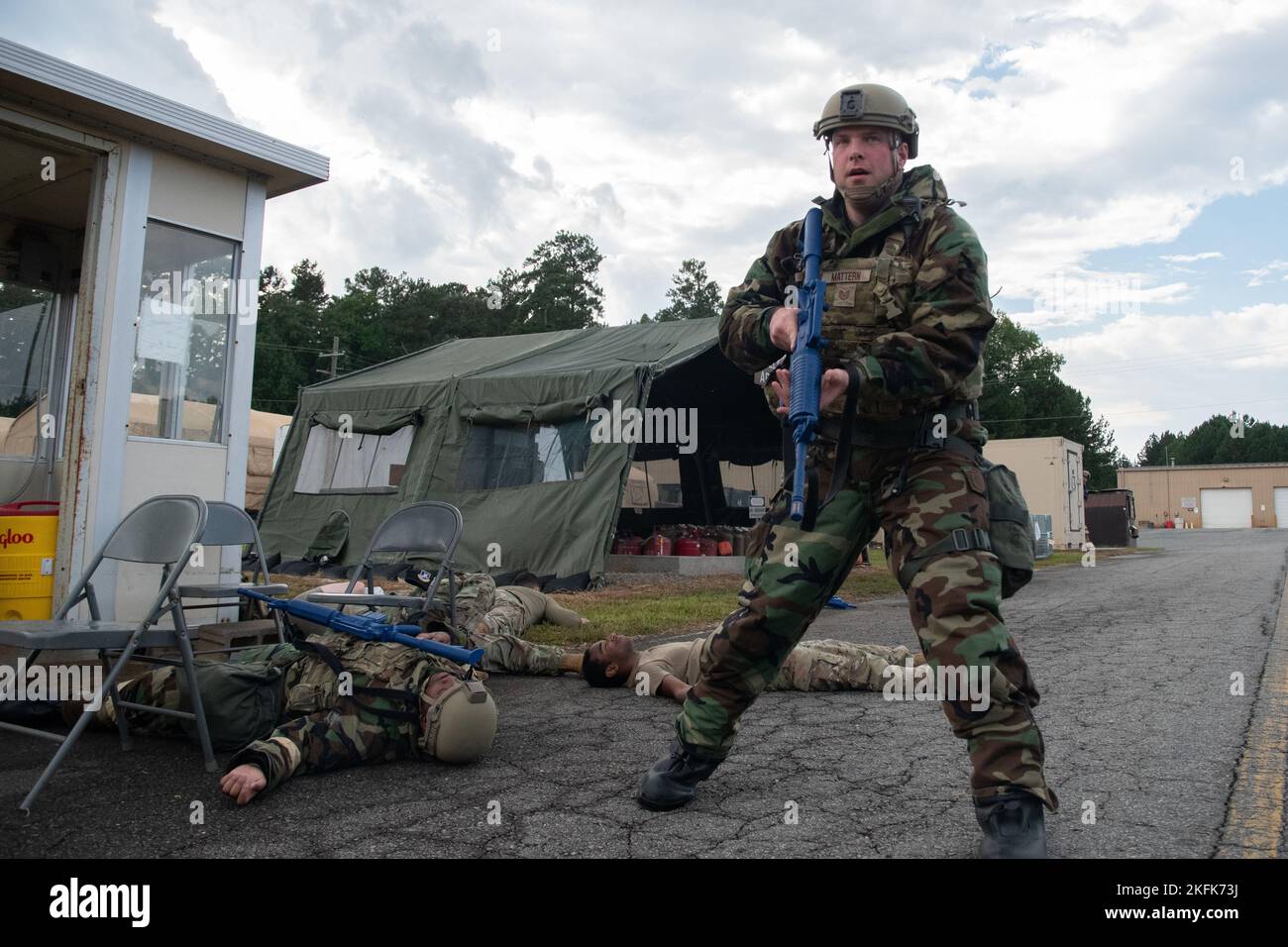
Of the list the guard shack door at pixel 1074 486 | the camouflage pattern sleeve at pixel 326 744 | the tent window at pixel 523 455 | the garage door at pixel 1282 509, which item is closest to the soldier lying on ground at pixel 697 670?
the camouflage pattern sleeve at pixel 326 744

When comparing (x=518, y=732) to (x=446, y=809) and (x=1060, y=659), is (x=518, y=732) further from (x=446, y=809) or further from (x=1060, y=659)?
(x=1060, y=659)

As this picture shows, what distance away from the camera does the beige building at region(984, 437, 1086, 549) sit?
24.1 m

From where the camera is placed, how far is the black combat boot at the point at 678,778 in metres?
2.76

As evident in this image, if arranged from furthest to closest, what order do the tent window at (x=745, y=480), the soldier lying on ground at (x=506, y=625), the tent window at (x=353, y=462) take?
the tent window at (x=745, y=480), the tent window at (x=353, y=462), the soldier lying on ground at (x=506, y=625)

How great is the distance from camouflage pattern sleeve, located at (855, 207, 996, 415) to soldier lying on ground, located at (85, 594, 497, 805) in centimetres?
179

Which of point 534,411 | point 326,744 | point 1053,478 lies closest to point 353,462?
point 534,411

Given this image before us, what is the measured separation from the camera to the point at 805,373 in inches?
98.4

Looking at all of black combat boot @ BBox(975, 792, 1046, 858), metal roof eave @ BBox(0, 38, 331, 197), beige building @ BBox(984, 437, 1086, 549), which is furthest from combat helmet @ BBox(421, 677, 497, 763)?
beige building @ BBox(984, 437, 1086, 549)

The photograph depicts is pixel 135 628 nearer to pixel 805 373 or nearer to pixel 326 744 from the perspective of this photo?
pixel 326 744

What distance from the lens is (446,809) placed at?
111 inches

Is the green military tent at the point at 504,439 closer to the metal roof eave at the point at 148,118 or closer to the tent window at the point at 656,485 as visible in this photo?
the tent window at the point at 656,485

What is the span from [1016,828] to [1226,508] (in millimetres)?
71659

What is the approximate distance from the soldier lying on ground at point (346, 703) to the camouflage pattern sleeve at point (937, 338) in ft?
5.88
